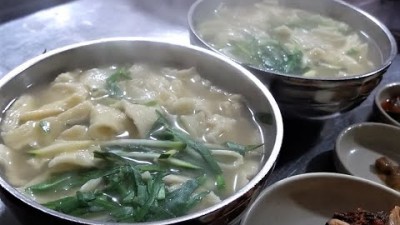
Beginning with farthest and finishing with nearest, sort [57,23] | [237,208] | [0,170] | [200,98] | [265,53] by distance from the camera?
1. [57,23]
2. [265,53]
3. [200,98]
4. [0,170]
5. [237,208]

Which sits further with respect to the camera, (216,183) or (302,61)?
(302,61)

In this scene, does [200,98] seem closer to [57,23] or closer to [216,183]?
[216,183]

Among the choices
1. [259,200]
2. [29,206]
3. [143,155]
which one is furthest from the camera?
[259,200]

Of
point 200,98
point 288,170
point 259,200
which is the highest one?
point 200,98

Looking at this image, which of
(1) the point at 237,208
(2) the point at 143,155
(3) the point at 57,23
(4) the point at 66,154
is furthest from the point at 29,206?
(3) the point at 57,23

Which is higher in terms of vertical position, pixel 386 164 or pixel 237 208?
pixel 237 208

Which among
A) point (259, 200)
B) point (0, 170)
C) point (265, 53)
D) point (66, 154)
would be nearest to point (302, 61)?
point (265, 53)

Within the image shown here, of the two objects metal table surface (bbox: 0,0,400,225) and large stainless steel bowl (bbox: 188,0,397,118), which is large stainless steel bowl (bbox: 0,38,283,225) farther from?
metal table surface (bbox: 0,0,400,225)
